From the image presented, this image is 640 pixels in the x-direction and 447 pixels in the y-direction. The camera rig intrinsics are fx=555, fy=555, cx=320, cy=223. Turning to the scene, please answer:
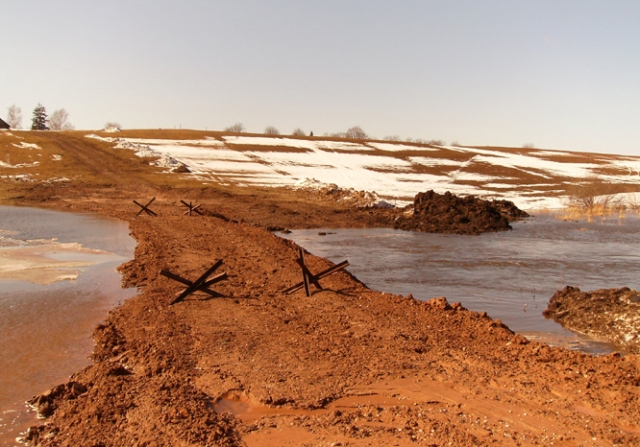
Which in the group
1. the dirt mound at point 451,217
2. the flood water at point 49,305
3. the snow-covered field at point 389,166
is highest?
the snow-covered field at point 389,166

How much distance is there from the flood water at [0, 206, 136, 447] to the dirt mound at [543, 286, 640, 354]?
827cm

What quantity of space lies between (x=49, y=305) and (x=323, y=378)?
6354 mm

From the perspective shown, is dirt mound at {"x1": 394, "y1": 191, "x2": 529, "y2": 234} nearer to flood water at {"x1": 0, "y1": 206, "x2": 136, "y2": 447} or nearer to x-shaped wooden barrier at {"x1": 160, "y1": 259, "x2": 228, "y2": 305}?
flood water at {"x1": 0, "y1": 206, "x2": 136, "y2": 447}

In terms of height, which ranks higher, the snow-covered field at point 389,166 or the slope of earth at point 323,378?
the snow-covered field at point 389,166

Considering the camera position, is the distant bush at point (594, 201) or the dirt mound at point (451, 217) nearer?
the dirt mound at point (451, 217)

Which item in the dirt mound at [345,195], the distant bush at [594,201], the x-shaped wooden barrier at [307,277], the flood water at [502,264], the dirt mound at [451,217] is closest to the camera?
the x-shaped wooden barrier at [307,277]

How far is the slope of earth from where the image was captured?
539 cm

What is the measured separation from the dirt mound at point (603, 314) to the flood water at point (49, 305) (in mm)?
8270

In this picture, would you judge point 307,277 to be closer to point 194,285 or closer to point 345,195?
point 194,285

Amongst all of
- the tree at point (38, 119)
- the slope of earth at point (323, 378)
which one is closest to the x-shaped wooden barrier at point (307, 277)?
the slope of earth at point (323, 378)

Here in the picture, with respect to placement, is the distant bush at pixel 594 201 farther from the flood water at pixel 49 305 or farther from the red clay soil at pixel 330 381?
the red clay soil at pixel 330 381

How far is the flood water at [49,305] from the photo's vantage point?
6926 mm

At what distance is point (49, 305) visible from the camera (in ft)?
34.1

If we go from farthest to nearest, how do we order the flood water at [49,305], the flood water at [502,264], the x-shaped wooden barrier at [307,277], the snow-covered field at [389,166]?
the snow-covered field at [389,166] < the flood water at [502,264] < the x-shaped wooden barrier at [307,277] < the flood water at [49,305]
